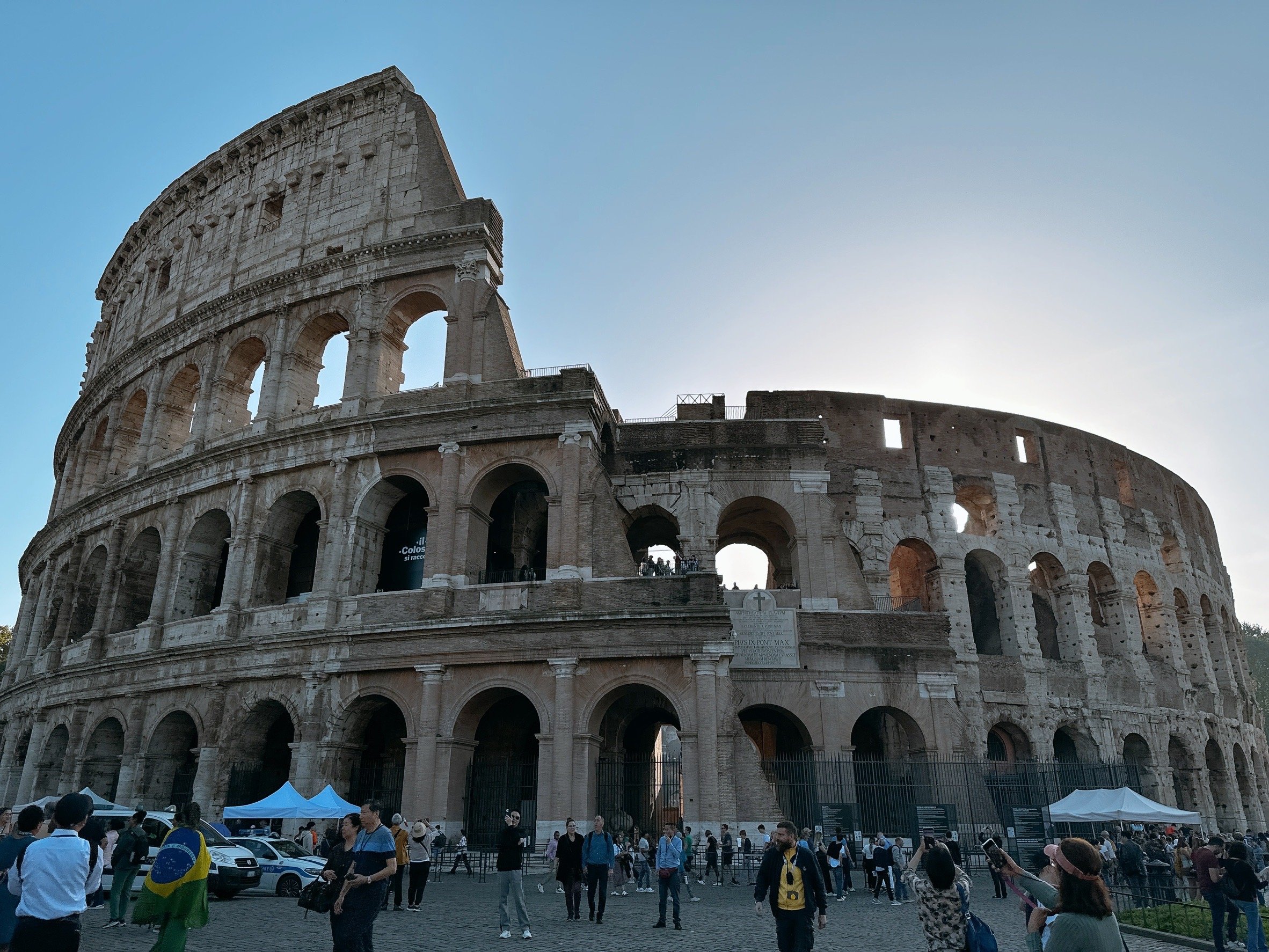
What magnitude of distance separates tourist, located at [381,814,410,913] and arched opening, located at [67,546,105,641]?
58.8 feet

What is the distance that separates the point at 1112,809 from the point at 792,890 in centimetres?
1252

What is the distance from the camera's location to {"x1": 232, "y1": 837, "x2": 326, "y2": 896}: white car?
1392cm

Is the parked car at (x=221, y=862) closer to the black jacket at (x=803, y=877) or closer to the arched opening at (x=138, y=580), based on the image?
the black jacket at (x=803, y=877)

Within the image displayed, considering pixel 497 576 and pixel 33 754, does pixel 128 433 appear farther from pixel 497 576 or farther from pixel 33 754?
pixel 497 576

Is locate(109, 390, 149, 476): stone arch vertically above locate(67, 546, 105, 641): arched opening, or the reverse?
locate(109, 390, 149, 476): stone arch

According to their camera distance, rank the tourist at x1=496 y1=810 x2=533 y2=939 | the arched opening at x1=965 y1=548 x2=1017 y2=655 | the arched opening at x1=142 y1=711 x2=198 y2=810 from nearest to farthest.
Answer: the tourist at x1=496 y1=810 x2=533 y2=939 < the arched opening at x1=142 y1=711 x2=198 y2=810 < the arched opening at x1=965 y1=548 x2=1017 y2=655

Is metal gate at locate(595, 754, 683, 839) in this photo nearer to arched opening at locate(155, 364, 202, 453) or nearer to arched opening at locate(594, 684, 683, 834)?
arched opening at locate(594, 684, 683, 834)

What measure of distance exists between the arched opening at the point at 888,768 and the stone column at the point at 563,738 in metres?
6.22

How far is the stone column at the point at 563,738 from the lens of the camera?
1703cm

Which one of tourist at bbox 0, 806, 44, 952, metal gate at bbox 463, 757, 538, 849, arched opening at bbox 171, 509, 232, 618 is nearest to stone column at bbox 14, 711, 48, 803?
arched opening at bbox 171, 509, 232, 618

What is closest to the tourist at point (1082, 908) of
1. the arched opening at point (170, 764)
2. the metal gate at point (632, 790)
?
the metal gate at point (632, 790)

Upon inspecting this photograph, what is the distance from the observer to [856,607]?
21312mm

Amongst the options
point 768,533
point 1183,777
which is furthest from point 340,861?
Answer: point 1183,777

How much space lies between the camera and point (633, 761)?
57.4 feet
